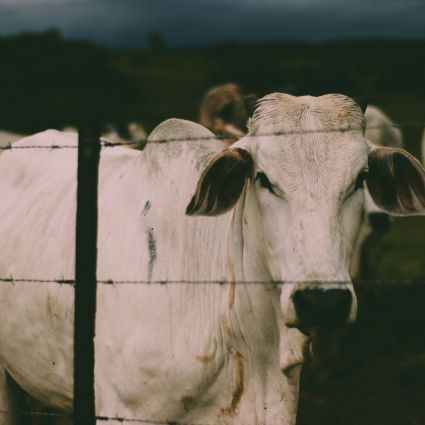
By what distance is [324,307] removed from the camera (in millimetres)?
3055

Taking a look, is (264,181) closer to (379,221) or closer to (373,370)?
(373,370)

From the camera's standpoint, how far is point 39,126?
20.1 m

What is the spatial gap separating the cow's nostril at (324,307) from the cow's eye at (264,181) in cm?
46

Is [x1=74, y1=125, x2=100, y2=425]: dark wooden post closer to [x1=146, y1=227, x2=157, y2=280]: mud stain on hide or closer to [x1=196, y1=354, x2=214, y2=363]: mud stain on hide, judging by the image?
[x1=146, y1=227, x2=157, y2=280]: mud stain on hide

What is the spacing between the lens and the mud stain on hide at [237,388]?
12.1ft

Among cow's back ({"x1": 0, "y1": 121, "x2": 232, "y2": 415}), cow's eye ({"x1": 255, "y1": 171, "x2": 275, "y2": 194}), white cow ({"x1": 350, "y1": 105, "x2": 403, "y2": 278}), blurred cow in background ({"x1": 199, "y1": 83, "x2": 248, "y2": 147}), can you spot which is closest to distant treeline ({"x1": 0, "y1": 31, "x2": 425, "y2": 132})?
blurred cow in background ({"x1": 199, "y1": 83, "x2": 248, "y2": 147})

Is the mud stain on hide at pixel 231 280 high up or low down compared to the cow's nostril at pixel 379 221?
down

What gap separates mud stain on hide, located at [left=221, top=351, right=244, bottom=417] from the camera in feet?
12.1

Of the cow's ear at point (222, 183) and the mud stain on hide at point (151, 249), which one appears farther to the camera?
the mud stain on hide at point (151, 249)

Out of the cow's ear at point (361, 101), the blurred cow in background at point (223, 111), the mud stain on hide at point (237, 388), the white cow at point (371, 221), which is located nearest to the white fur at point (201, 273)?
the mud stain on hide at point (237, 388)

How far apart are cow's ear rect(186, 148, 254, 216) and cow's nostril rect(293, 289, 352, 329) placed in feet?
2.05

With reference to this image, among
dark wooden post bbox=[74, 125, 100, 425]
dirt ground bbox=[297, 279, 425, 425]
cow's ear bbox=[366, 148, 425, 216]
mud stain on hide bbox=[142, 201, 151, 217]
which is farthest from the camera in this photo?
dirt ground bbox=[297, 279, 425, 425]

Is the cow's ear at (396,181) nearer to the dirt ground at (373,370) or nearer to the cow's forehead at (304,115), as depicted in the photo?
the cow's forehead at (304,115)

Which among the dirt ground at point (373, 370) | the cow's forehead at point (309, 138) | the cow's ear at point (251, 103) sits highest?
the cow's ear at point (251, 103)
